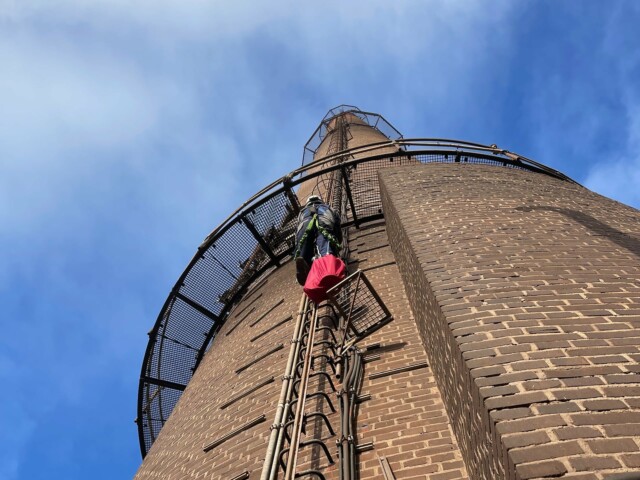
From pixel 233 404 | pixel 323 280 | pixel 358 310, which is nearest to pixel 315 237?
pixel 358 310

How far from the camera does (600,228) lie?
4777 millimetres

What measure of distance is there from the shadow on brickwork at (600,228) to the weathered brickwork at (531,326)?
0.05 feet

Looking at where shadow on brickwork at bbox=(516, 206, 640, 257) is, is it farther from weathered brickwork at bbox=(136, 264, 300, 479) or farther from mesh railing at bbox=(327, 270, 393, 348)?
weathered brickwork at bbox=(136, 264, 300, 479)

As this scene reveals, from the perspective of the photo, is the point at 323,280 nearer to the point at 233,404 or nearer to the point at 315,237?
the point at 315,237

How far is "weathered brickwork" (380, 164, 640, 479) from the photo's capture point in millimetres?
2268

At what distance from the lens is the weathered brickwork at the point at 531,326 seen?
7.44 feet

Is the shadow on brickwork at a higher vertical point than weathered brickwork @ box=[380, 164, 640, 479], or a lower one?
higher

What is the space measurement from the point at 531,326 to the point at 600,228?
2.30m

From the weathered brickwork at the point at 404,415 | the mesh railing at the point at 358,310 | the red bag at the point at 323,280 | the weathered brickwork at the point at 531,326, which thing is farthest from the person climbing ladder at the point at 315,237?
the weathered brickwork at the point at 531,326

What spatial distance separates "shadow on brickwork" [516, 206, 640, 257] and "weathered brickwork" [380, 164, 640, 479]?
2cm

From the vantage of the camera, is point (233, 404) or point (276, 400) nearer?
point (276, 400)

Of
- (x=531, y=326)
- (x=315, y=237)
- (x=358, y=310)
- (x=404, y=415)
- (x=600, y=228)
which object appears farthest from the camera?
(x=315, y=237)

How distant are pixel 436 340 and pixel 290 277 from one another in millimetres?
4414

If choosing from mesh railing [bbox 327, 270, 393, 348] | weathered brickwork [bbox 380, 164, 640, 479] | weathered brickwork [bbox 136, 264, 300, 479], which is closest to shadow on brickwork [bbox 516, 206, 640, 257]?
weathered brickwork [bbox 380, 164, 640, 479]
